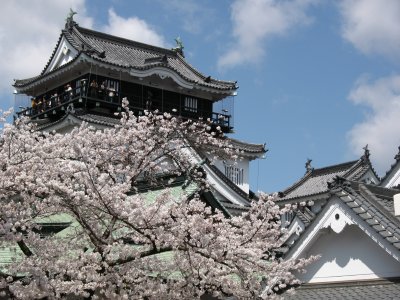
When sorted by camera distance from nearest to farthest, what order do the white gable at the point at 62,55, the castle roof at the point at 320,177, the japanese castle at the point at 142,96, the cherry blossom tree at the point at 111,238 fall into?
the cherry blossom tree at the point at 111,238 < the japanese castle at the point at 142,96 < the white gable at the point at 62,55 < the castle roof at the point at 320,177

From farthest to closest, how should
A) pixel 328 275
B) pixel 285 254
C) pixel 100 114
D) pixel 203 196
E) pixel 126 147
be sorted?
pixel 100 114 < pixel 203 196 < pixel 126 147 < pixel 285 254 < pixel 328 275

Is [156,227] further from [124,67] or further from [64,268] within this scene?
[124,67]

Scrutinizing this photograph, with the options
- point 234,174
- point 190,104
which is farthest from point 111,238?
point 190,104

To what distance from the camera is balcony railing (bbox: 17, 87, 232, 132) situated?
36219 millimetres

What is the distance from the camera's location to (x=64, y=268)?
967 centimetres

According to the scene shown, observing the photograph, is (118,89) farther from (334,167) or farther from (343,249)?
(343,249)

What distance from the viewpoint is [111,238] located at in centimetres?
1007

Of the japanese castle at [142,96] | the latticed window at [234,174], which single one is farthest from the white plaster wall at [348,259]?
the latticed window at [234,174]

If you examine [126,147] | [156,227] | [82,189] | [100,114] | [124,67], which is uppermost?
[124,67]

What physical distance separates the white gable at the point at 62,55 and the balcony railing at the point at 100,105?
2.30 meters

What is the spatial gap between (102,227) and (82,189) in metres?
0.88

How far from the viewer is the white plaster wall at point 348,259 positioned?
31.3 feet

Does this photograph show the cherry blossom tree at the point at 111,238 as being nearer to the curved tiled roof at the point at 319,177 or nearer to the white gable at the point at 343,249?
the white gable at the point at 343,249

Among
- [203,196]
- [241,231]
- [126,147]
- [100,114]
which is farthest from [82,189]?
[100,114]
